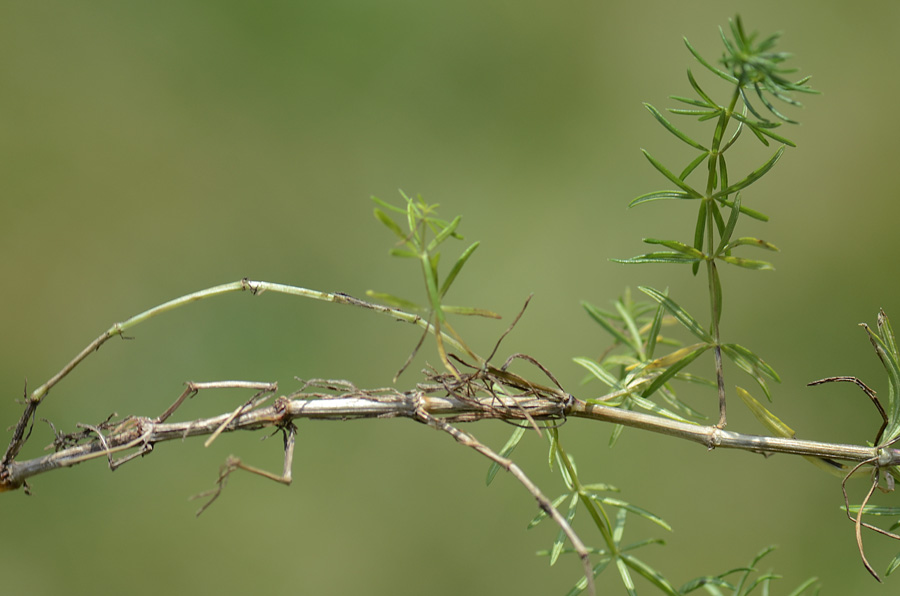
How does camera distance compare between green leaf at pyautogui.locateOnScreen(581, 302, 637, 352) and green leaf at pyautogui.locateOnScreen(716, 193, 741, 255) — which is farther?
green leaf at pyautogui.locateOnScreen(581, 302, 637, 352)

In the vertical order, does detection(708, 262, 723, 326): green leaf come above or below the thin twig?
above

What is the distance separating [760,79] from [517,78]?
951 mm

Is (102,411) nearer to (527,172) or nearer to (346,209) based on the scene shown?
(346,209)

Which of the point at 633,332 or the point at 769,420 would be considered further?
the point at 633,332

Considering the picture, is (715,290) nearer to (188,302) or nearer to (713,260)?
(713,260)

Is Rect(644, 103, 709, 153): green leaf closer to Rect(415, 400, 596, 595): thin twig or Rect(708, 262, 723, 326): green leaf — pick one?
Rect(708, 262, 723, 326): green leaf

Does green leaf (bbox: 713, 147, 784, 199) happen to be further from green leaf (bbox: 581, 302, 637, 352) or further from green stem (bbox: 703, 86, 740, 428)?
green leaf (bbox: 581, 302, 637, 352)

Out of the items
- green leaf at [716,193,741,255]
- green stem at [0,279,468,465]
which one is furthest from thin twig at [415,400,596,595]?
green leaf at [716,193,741,255]

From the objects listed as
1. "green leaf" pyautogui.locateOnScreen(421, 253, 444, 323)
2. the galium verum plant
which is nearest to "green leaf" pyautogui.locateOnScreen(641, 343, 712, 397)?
the galium verum plant

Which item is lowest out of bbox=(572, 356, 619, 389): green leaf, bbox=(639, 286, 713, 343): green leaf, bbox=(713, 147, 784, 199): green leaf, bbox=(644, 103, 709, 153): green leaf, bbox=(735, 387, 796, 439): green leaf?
bbox=(735, 387, 796, 439): green leaf

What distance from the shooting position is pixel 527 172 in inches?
43.2

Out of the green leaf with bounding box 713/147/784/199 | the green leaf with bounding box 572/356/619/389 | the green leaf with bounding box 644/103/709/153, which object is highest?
the green leaf with bounding box 644/103/709/153

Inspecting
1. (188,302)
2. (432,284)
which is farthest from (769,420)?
(188,302)

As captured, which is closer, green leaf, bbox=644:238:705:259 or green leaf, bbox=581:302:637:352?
green leaf, bbox=644:238:705:259
